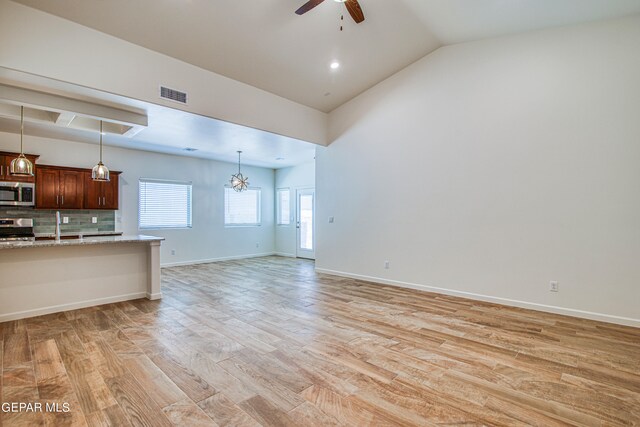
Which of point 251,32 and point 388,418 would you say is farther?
point 251,32

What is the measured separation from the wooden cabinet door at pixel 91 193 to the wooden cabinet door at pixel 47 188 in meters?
0.43

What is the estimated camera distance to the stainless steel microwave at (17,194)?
5.31 metres

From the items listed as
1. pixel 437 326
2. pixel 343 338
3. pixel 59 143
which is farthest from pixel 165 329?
pixel 59 143

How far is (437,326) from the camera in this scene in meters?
3.57

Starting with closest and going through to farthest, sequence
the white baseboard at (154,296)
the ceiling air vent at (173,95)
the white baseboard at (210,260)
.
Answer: the ceiling air vent at (173,95) → the white baseboard at (154,296) → the white baseboard at (210,260)

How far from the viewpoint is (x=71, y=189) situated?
19.8 feet

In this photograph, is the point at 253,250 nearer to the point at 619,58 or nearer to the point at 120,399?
the point at 120,399

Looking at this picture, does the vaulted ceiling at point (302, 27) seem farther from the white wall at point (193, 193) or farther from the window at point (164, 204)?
the window at point (164, 204)

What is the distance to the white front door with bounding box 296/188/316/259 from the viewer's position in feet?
29.1

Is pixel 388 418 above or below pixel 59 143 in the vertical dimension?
below

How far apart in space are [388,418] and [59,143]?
750 cm

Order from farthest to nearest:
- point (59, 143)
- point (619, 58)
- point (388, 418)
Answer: point (59, 143)
point (619, 58)
point (388, 418)

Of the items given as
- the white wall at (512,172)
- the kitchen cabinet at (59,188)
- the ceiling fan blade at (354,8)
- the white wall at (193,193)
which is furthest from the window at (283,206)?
the ceiling fan blade at (354,8)

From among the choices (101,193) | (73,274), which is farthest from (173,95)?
(101,193)
